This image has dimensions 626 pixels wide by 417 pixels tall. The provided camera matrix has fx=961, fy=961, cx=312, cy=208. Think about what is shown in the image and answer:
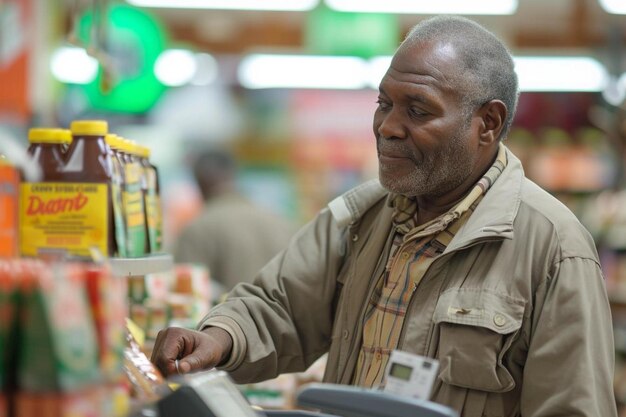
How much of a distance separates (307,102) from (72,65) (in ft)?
8.76

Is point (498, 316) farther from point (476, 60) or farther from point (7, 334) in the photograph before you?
point (7, 334)

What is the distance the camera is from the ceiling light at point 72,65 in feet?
33.6

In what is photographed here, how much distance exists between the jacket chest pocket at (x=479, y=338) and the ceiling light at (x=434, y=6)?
18.2ft

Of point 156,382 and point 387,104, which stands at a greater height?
point 387,104

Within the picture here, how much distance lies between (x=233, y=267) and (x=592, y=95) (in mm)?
6116

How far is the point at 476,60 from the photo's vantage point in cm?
265

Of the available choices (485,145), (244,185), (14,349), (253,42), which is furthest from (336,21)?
(14,349)

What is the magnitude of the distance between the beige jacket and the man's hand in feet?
0.21

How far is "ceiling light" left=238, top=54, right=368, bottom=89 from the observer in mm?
10195

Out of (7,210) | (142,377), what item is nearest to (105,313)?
(142,377)

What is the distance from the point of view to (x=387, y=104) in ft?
8.75

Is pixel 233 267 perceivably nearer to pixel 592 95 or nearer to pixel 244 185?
pixel 244 185

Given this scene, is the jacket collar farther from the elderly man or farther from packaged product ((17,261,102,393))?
packaged product ((17,261,102,393))

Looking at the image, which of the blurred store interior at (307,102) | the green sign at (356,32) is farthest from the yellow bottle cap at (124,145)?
the blurred store interior at (307,102)
